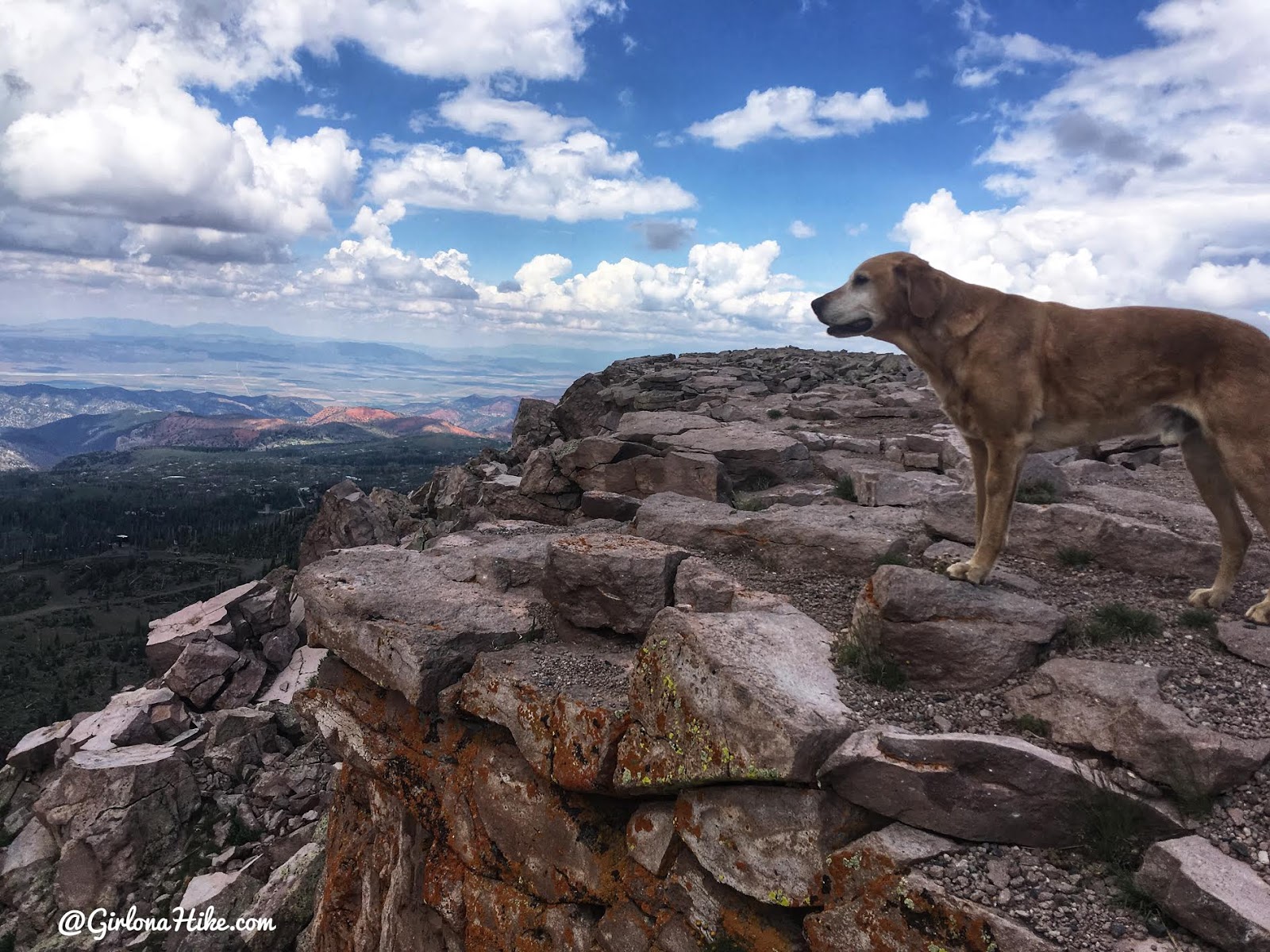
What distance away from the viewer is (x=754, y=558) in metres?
10.1

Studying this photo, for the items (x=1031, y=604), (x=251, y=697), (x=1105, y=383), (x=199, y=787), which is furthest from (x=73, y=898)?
(x=1105, y=383)

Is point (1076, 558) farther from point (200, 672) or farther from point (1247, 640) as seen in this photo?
point (200, 672)

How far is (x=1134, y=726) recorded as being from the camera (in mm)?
5430

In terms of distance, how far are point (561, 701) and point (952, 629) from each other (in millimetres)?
4115

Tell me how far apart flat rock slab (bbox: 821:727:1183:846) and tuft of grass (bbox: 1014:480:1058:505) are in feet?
17.1

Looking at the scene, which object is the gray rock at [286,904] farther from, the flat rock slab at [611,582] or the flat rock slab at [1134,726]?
the flat rock slab at [1134,726]

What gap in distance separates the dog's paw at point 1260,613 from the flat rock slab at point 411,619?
7.82 meters

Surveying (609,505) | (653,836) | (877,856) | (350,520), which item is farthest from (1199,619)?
(350,520)

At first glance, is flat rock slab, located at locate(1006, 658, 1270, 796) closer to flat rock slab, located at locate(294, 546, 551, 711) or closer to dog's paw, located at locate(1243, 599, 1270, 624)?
dog's paw, located at locate(1243, 599, 1270, 624)

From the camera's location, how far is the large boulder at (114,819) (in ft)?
55.9

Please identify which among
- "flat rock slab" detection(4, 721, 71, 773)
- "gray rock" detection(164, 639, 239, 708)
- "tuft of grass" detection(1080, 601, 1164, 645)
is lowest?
"flat rock slab" detection(4, 721, 71, 773)

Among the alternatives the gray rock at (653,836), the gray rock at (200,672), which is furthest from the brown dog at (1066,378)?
the gray rock at (200,672)

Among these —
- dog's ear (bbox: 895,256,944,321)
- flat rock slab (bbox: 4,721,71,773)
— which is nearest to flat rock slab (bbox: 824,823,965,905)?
dog's ear (bbox: 895,256,944,321)

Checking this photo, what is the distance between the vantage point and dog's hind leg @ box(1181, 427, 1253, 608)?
7.04m
